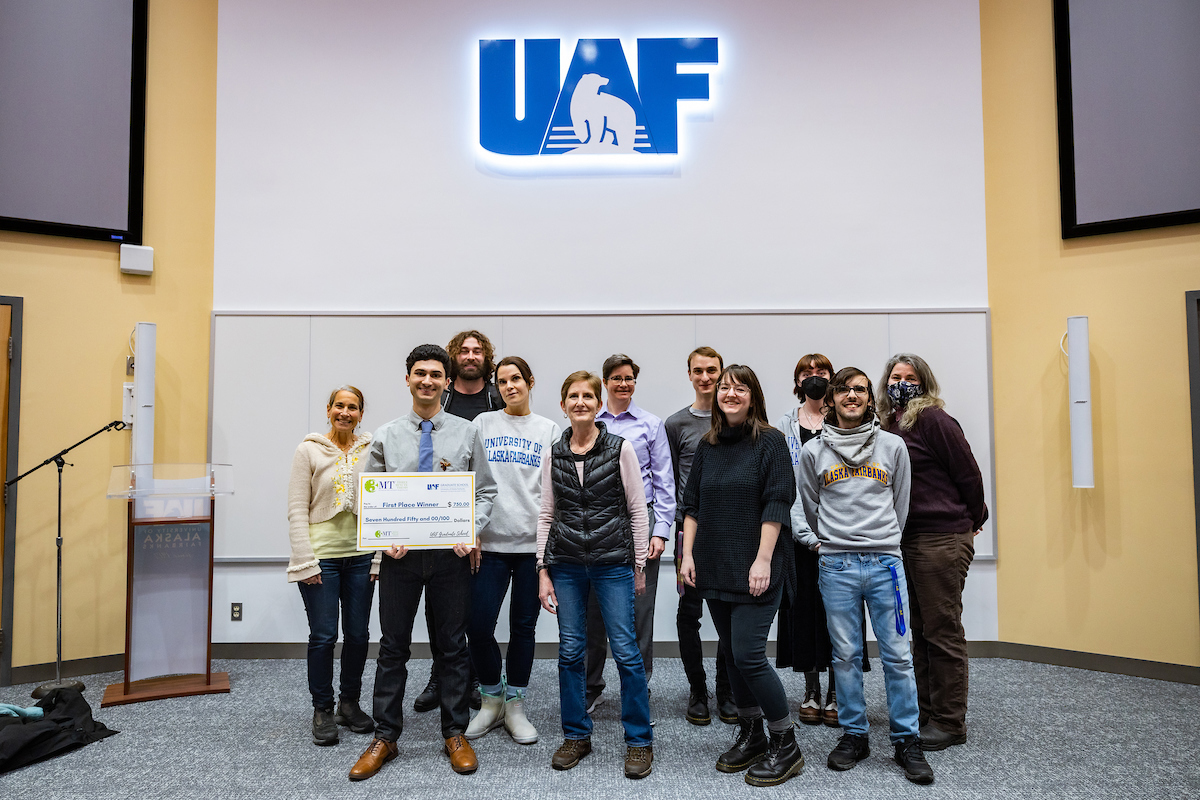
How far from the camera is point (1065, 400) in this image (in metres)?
4.29

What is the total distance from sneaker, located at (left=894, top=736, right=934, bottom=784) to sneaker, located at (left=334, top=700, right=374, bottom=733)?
7.46ft

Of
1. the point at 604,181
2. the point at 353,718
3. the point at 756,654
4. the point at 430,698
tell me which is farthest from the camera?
the point at 604,181

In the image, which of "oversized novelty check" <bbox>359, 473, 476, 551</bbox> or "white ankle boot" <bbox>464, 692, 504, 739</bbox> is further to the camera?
"white ankle boot" <bbox>464, 692, 504, 739</bbox>

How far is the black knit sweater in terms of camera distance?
8.53ft

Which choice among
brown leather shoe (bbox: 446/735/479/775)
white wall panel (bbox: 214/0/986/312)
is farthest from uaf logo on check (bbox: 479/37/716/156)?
brown leather shoe (bbox: 446/735/479/775)

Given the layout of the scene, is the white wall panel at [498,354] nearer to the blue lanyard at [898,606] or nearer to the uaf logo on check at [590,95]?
the uaf logo on check at [590,95]

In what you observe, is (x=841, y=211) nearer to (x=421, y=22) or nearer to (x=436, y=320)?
(x=436, y=320)

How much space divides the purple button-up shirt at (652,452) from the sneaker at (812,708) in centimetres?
101

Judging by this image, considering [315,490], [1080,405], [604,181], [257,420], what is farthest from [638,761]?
[604,181]

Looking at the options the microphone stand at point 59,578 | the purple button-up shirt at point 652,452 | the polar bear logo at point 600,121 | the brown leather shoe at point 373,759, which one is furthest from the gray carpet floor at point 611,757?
the polar bear logo at point 600,121

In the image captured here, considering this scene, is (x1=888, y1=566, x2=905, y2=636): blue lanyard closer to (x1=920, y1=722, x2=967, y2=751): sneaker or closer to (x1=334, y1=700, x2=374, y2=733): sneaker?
(x1=920, y1=722, x2=967, y2=751): sneaker

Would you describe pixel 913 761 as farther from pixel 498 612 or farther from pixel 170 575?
pixel 170 575

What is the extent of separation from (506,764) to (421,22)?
453 cm

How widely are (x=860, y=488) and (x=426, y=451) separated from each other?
5.87ft
